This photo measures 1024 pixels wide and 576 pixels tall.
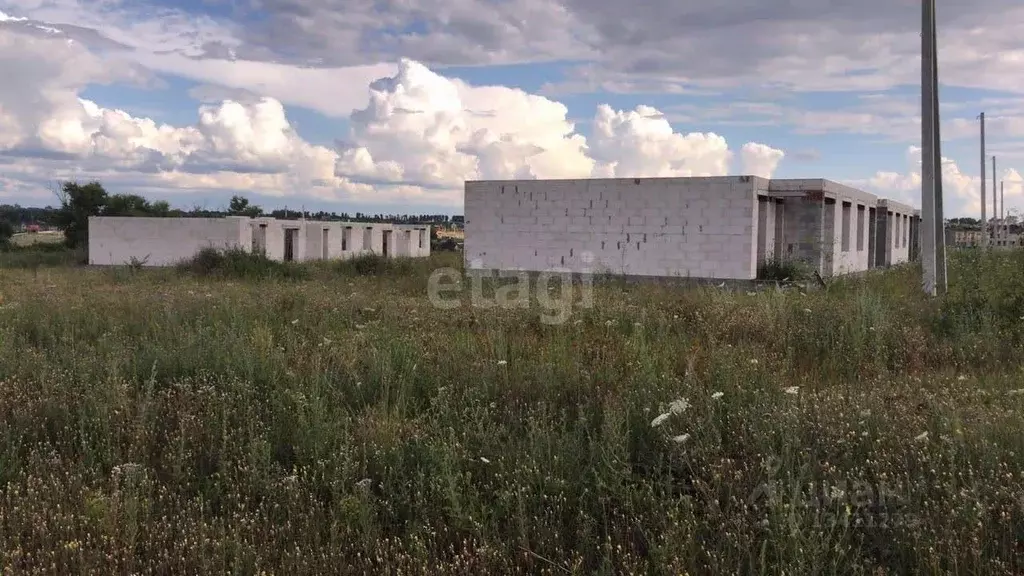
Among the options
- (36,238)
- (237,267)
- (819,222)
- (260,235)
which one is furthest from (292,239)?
(36,238)

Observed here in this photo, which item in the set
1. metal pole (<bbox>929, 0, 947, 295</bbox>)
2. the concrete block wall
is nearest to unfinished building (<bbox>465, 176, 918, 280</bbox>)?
metal pole (<bbox>929, 0, 947, 295</bbox>)

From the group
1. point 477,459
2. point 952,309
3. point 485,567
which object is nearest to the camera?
point 485,567

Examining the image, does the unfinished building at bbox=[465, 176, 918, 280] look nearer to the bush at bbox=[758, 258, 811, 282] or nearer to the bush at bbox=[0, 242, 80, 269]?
the bush at bbox=[758, 258, 811, 282]

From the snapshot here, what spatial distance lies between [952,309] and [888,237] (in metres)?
26.1

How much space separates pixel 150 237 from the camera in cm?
3725

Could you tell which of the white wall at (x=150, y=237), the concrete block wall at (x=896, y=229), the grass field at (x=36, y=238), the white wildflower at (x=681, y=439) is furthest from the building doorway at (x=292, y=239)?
the white wildflower at (x=681, y=439)

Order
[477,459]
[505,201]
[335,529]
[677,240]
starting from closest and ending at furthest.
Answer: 1. [335,529]
2. [477,459]
3. [677,240]
4. [505,201]

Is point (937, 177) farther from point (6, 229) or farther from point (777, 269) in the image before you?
point (6, 229)

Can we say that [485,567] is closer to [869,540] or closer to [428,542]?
[428,542]

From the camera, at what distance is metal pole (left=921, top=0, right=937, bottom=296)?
12.7 meters

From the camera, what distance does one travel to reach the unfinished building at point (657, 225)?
1878cm

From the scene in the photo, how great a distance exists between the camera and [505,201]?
21.0 metres

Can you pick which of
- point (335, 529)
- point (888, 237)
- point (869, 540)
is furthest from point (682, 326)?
point (888, 237)

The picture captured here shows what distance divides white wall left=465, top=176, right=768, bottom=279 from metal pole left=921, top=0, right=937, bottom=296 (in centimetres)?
560
